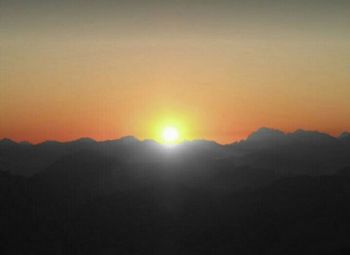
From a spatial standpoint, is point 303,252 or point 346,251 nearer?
point 346,251

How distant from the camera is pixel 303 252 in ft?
650

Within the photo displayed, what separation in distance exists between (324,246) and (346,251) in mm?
18924

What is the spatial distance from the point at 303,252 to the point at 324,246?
323 inches

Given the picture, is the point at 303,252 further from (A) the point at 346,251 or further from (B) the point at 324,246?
(A) the point at 346,251

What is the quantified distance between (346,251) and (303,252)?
72.0ft

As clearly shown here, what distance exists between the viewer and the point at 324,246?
19788 cm

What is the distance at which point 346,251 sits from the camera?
179250 millimetres

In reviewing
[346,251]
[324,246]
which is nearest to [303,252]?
[324,246]

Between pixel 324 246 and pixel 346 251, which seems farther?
pixel 324 246
